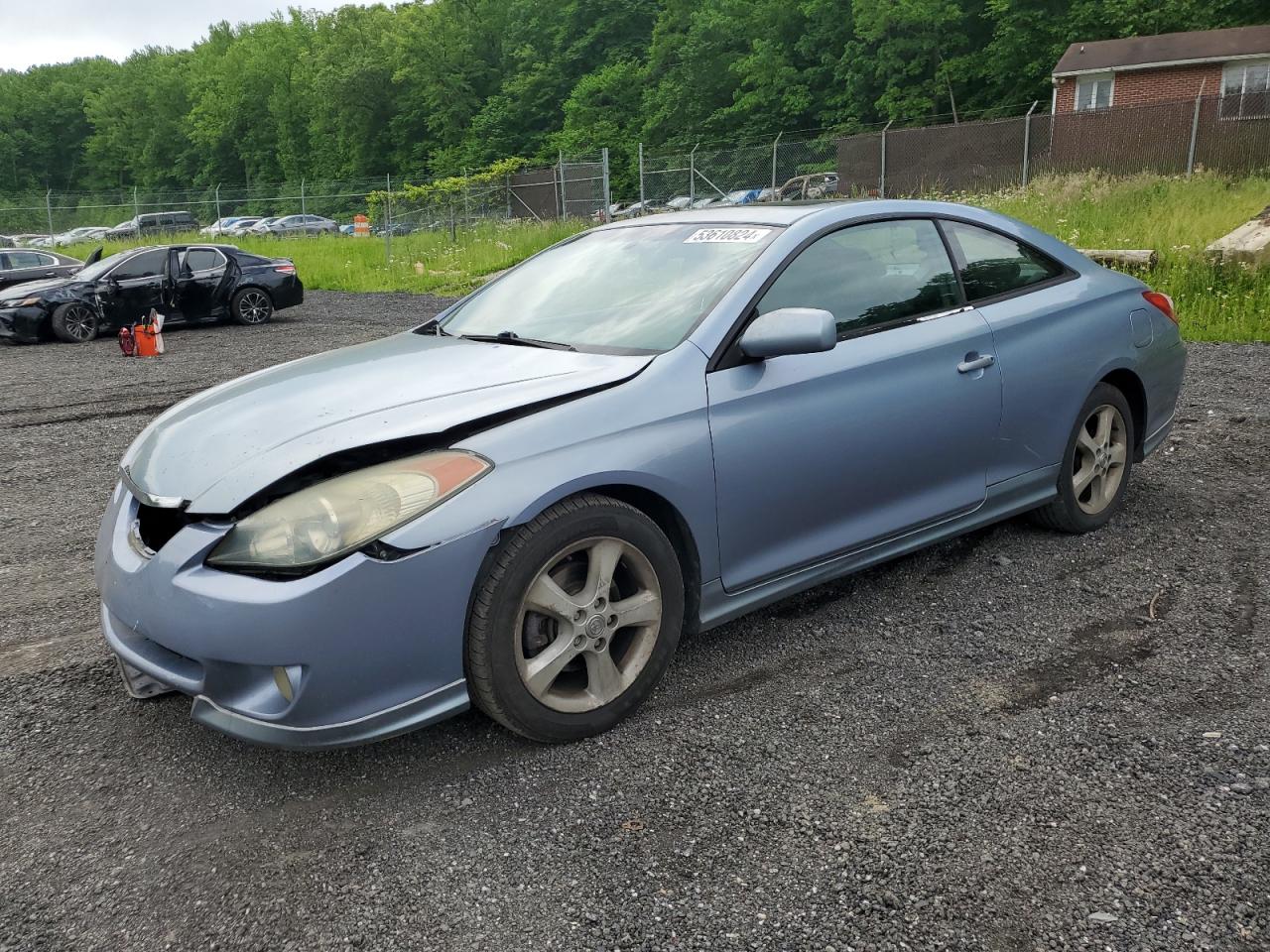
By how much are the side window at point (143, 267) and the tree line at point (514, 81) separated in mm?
38970

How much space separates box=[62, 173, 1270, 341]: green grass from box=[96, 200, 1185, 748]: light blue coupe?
285 inches

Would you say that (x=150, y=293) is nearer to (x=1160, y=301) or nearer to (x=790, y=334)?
(x=1160, y=301)

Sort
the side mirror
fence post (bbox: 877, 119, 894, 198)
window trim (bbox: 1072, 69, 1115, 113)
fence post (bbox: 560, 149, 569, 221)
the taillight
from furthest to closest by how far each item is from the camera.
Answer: window trim (bbox: 1072, 69, 1115, 113), fence post (bbox: 877, 119, 894, 198), fence post (bbox: 560, 149, 569, 221), the taillight, the side mirror

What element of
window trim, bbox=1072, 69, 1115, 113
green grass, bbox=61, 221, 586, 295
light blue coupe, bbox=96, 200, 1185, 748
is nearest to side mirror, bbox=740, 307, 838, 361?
light blue coupe, bbox=96, 200, 1185, 748

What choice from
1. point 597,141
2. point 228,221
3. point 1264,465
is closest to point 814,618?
point 1264,465

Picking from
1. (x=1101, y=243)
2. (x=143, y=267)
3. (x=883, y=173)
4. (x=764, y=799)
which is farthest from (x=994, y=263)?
(x=883, y=173)

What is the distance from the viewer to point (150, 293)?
50.7 ft

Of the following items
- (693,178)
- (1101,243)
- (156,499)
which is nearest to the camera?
(156,499)

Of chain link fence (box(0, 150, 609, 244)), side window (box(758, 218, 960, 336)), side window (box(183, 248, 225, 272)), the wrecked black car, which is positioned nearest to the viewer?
side window (box(758, 218, 960, 336))

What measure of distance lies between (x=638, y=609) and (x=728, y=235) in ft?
4.99

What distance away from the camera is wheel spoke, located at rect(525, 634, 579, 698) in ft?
9.19

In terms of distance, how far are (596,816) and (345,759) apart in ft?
2.63

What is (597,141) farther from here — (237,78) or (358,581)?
(358,581)

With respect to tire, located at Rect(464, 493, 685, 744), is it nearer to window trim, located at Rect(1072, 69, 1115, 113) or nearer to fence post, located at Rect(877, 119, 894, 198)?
fence post, located at Rect(877, 119, 894, 198)
